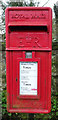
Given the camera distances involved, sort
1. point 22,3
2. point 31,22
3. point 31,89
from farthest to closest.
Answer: point 22,3 < point 31,89 < point 31,22

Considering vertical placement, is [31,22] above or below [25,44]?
above

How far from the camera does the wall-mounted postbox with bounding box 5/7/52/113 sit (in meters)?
1.63

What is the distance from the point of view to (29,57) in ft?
5.55

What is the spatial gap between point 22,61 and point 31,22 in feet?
1.55

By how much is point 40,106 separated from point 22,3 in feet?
6.02

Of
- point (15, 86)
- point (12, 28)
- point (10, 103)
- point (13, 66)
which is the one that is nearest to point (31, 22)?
point (12, 28)

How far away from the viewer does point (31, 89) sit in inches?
67.9

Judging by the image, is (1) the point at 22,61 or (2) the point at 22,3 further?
(2) the point at 22,3

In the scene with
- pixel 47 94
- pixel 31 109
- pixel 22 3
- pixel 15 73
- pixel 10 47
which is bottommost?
pixel 31 109

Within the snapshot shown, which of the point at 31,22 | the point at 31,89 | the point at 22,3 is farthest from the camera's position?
the point at 22,3

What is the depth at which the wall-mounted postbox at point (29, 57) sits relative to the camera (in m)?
1.63

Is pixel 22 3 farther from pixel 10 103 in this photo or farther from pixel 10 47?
pixel 10 103

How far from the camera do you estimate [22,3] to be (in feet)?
8.37

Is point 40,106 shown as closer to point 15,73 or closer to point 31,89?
point 31,89
